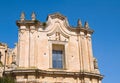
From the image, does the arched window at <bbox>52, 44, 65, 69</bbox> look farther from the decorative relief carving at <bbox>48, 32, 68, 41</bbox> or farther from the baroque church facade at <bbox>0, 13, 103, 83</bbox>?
the decorative relief carving at <bbox>48, 32, 68, 41</bbox>

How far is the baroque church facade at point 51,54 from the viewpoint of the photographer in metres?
19.9

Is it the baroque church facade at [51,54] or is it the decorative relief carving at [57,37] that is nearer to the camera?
the baroque church facade at [51,54]

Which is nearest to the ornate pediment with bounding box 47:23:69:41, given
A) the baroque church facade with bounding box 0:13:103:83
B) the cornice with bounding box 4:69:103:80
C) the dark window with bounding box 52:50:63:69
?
the baroque church facade with bounding box 0:13:103:83

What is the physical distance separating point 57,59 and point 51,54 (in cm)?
68

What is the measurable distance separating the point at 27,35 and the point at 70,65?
3.64 m

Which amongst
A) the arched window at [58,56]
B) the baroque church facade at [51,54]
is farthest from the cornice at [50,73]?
the arched window at [58,56]

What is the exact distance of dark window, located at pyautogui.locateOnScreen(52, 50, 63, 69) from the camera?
21125 mm

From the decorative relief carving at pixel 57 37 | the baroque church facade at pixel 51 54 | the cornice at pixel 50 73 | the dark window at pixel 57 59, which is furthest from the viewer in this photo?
the decorative relief carving at pixel 57 37

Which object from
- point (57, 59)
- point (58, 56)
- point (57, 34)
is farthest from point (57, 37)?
point (57, 59)

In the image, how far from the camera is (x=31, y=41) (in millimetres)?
20719

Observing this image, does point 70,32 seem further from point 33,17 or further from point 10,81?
point 10,81

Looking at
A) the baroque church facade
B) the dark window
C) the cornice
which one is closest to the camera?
the cornice

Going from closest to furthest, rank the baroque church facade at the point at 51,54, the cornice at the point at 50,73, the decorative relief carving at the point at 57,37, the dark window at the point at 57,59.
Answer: the cornice at the point at 50,73, the baroque church facade at the point at 51,54, the dark window at the point at 57,59, the decorative relief carving at the point at 57,37

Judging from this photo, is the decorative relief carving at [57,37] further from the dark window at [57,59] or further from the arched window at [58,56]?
the dark window at [57,59]
